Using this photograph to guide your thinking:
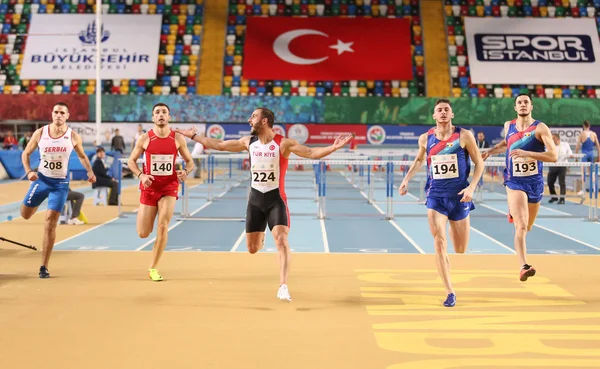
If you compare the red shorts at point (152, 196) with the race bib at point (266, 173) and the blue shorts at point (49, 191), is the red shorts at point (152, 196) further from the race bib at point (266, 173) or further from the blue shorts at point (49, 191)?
the race bib at point (266, 173)

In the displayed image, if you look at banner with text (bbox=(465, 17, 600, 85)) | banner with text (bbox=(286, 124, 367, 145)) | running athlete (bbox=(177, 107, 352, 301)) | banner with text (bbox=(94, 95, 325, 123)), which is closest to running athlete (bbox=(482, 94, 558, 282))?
running athlete (bbox=(177, 107, 352, 301))

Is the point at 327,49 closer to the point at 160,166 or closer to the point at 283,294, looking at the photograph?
the point at 160,166

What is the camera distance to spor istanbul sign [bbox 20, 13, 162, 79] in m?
35.4

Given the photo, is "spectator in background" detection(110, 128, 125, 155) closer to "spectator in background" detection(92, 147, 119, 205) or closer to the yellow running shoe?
"spectator in background" detection(92, 147, 119, 205)

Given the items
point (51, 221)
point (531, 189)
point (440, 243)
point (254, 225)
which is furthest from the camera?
point (51, 221)

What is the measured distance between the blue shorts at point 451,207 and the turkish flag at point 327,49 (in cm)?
2840

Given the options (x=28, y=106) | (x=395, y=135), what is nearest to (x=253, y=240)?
(x=395, y=135)

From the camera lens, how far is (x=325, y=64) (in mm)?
35781

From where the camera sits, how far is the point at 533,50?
119 ft

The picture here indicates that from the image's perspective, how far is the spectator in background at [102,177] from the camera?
1658cm

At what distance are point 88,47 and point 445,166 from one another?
3161 cm

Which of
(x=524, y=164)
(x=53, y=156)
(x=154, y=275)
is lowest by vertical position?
(x=154, y=275)

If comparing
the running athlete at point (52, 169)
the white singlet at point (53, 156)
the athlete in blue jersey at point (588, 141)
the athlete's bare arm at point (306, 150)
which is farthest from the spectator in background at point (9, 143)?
the athlete's bare arm at point (306, 150)

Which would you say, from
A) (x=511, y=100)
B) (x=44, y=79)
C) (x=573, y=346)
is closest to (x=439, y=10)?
(x=511, y=100)
